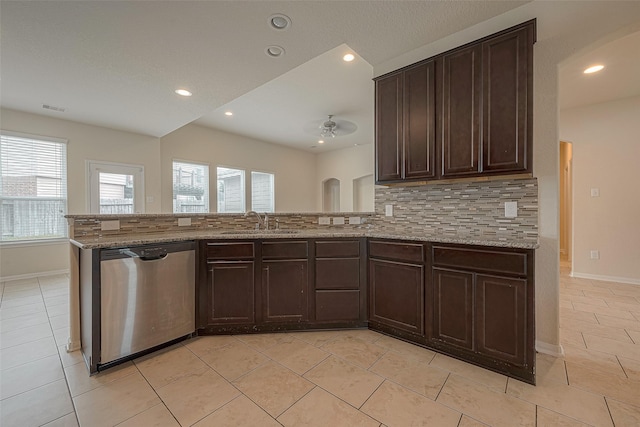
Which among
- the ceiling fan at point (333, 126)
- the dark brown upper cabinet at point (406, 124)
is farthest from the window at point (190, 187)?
the dark brown upper cabinet at point (406, 124)

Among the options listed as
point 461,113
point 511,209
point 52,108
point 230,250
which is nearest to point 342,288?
point 230,250

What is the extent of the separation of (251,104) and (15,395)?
170 inches

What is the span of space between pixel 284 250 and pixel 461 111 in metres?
1.87

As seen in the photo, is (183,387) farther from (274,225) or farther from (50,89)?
(50,89)

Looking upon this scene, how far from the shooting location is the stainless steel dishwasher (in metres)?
1.89

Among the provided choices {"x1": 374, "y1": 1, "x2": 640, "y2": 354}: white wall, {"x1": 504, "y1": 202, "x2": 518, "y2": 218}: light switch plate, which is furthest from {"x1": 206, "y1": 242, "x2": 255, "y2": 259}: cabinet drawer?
{"x1": 374, "y1": 1, "x2": 640, "y2": 354}: white wall

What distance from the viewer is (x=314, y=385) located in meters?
1.70

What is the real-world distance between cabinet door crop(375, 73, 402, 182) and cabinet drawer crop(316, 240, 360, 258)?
710 millimetres

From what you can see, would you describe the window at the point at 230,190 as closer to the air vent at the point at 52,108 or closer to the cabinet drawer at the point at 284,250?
the air vent at the point at 52,108

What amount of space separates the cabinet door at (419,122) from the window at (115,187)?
5234mm

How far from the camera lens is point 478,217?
2.29 meters

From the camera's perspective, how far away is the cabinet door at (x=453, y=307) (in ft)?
6.30

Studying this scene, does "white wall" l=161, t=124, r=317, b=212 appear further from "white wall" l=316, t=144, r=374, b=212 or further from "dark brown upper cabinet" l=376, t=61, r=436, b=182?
"dark brown upper cabinet" l=376, t=61, r=436, b=182

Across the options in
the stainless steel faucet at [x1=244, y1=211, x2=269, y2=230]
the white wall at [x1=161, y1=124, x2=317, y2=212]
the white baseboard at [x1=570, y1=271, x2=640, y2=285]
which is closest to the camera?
the stainless steel faucet at [x1=244, y1=211, x2=269, y2=230]
